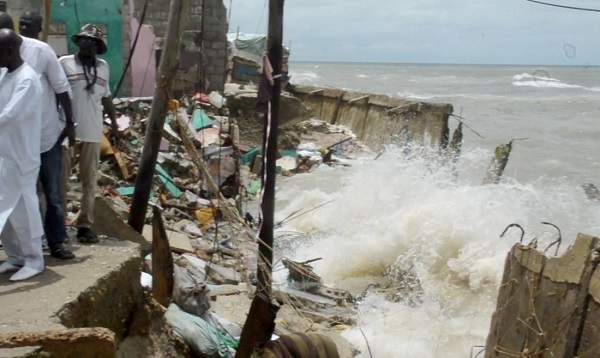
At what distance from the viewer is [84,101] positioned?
5031 mm

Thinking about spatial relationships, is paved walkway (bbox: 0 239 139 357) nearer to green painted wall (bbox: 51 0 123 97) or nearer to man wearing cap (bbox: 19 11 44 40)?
man wearing cap (bbox: 19 11 44 40)

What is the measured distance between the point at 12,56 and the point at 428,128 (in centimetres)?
1439

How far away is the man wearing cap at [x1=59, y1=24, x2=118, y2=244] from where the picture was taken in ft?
16.5

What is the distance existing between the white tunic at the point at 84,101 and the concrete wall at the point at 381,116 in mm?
12945

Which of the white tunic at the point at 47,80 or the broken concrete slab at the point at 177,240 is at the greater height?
the white tunic at the point at 47,80

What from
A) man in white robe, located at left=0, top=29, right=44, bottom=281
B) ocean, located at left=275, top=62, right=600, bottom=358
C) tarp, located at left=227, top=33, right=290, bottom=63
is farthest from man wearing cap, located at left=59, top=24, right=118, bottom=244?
tarp, located at left=227, top=33, right=290, bottom=63

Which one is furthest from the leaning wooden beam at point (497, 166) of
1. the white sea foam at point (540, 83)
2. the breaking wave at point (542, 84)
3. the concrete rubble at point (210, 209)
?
the white sea foam at point (540, 83)

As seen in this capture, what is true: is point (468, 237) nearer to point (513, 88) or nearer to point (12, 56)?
point (12, 56)

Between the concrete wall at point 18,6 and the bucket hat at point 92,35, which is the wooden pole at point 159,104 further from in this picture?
the concrete wall at point 18,6

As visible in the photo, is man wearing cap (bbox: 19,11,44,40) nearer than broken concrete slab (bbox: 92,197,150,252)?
Yes

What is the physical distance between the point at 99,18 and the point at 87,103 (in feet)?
34.7

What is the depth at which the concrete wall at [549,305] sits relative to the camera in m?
4.07

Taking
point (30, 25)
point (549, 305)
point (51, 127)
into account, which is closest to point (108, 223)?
point (51, 127)

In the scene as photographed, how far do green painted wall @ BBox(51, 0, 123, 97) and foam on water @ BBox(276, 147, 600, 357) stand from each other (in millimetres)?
4474
